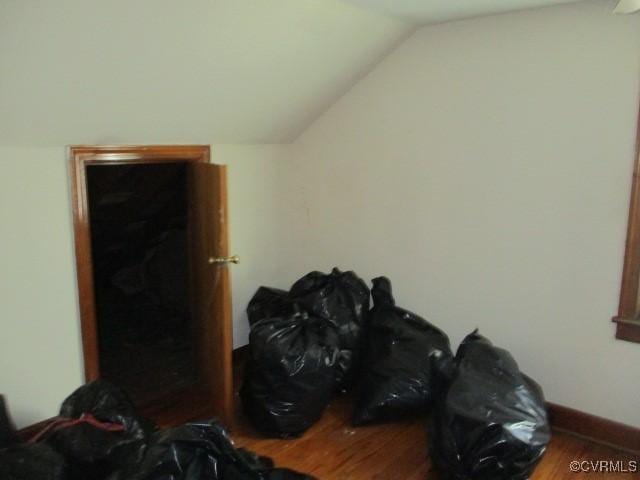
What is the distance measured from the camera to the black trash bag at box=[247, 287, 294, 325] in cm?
313

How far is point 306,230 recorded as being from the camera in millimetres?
3451

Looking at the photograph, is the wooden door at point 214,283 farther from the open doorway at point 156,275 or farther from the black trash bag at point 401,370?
the black trash bag at point 401,370

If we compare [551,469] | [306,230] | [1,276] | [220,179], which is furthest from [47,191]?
[551,469]

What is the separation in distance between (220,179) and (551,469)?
1.88 metres

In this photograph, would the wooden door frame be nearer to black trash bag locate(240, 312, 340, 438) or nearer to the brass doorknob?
the brass doorknob

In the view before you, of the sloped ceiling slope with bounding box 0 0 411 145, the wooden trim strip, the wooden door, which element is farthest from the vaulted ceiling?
the wooden trim strip

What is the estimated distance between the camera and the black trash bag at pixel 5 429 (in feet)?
6.48

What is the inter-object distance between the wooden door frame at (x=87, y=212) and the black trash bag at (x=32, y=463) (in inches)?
27.0

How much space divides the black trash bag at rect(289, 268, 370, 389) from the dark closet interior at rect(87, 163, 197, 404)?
2.74 feet

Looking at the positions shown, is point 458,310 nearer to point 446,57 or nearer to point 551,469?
point 551,469

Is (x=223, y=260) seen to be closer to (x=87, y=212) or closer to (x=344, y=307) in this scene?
(x=87, y=212)

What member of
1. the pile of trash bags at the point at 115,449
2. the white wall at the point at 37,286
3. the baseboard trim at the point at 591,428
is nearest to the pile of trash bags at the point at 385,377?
the baseboard trim at the point at 591,428

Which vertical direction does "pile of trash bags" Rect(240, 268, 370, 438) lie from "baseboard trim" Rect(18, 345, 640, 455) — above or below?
above

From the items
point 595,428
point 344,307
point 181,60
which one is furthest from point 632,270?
point 181,60
